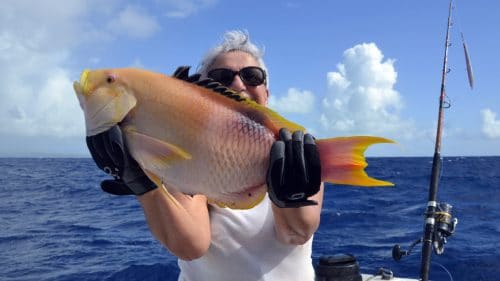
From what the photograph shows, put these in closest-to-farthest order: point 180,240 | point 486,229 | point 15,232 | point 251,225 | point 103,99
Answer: point 103,99 < point 180,240 < point 251,225 < point 486,229 < point 15,232

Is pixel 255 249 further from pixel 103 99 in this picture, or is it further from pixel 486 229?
pixel 486 229

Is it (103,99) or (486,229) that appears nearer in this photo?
(103,99)

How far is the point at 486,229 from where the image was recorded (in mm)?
12578

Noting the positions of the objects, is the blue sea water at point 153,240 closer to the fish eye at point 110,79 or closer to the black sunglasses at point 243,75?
the black sunglasses at point 243,75

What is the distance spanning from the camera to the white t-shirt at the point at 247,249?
286cm

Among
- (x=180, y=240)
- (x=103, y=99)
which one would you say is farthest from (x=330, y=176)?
(x=180, y=240)

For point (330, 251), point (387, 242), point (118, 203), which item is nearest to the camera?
point (330, 251)

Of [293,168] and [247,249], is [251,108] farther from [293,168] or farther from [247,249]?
[247,249]

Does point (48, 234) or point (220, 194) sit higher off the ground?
point (220, 194)

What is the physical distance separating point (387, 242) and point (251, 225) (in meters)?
8.80

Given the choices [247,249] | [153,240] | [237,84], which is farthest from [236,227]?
[153,240]

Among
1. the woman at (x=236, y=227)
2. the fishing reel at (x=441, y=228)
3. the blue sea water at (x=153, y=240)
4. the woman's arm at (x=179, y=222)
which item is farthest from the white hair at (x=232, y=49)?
the blue sea water at (x=153, y=240)

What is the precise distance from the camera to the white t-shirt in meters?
2.86

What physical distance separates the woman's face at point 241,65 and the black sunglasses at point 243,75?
23 millimetres
